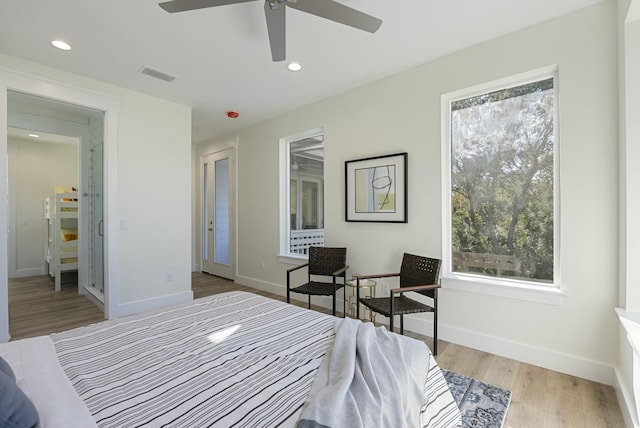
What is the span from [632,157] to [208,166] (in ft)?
18.8

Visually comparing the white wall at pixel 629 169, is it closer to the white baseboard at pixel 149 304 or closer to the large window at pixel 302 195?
the large window at pixel 302 195

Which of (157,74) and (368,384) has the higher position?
(157,74)

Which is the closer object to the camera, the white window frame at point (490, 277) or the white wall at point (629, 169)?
the white wall at point (629, 169)

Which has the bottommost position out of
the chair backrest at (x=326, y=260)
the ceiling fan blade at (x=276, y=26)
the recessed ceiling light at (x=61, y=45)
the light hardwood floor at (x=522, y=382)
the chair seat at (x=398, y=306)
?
the light hardwood floor at (x=522, y=382)

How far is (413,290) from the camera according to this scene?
2498 mm

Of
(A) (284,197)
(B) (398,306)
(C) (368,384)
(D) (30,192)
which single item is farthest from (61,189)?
(C) (368,384)

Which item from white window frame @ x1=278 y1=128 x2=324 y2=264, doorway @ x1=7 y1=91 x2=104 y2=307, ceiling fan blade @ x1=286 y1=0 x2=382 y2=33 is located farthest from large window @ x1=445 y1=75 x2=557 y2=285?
doorway @ x1=7 y1=91 x2=104 y2=307

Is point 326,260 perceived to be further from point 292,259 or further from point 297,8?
point 297,8

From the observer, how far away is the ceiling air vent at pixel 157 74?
10.0 ft

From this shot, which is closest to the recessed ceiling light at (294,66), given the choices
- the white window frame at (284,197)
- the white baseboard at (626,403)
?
the white window frame at (284,197)

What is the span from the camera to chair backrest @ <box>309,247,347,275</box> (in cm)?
350

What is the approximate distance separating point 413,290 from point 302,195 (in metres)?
2.42

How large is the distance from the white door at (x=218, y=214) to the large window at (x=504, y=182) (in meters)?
3.73

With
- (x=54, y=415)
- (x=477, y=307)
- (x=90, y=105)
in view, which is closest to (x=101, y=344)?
(x=54, y=415)
